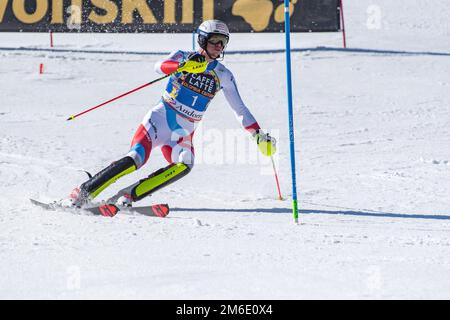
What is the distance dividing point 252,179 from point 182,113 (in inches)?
68.5

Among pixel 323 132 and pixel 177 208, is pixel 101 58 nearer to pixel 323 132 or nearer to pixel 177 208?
pixel 323 132

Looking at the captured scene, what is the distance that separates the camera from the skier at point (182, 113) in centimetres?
691

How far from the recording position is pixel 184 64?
22.6 ft

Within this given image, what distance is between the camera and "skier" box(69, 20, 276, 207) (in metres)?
6.91

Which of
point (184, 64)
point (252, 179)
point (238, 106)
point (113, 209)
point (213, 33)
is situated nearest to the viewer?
point (113, 209)

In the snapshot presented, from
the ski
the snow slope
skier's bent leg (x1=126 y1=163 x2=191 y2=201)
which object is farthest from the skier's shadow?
the ski

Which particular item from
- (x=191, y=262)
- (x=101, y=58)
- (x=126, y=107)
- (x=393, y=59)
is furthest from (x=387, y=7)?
(x=191, y=262)

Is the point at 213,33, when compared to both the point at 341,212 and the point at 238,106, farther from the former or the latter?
the point at 341,212

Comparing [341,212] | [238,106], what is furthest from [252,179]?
[341,212]

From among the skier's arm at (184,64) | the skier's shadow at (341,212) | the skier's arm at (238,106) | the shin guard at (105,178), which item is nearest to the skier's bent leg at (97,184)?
the shin guard at (105,178)

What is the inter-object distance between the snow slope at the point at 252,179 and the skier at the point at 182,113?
0.41 metres

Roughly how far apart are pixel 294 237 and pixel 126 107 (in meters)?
7.05

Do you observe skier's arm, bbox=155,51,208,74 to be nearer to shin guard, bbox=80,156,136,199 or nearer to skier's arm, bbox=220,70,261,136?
skier's arm, bbox=220,70,261,136

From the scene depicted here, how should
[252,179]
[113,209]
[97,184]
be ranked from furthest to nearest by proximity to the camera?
[252,179] < [97,184] < [113,209]
